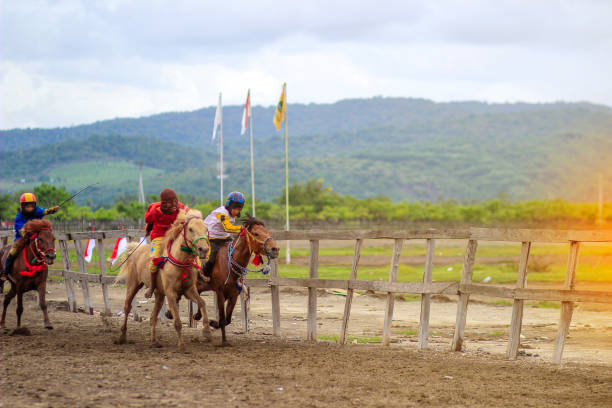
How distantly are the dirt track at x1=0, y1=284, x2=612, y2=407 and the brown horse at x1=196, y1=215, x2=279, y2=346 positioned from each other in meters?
0.67

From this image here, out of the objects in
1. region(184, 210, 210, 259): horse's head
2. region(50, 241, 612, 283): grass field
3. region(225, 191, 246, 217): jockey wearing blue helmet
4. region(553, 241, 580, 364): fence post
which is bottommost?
region(50, 241, 612, 283): grass field

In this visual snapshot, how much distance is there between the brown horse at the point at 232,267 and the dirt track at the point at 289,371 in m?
0.67

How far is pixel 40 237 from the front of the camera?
512 inches

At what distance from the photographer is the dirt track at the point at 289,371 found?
7.63 m

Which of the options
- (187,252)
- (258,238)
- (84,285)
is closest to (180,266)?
(187,252)

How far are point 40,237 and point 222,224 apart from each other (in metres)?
3.81

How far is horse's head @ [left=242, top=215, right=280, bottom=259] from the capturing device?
10.9 meters

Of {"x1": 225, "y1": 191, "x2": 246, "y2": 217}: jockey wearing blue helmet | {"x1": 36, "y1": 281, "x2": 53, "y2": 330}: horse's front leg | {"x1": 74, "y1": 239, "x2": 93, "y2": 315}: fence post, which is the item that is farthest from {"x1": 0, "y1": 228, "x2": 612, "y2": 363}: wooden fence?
{"x1": 74, "y1": 239, "x2": 93, "y2": 315}: fence post

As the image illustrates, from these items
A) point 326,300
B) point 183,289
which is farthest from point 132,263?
point 326,300

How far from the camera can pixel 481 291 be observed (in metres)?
10.4

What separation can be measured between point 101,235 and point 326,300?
6.82m

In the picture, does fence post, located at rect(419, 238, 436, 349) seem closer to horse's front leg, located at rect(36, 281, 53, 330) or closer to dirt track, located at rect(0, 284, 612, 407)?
dirt track, located at rect(0, 284, 612, 407)

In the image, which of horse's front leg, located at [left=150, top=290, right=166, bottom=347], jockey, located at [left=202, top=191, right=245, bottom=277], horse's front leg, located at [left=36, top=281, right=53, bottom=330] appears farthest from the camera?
horse's front leg, located at [left=36, top=281, right=53, bottom=330]

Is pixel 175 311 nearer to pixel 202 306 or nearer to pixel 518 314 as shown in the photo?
pixel 202 306
